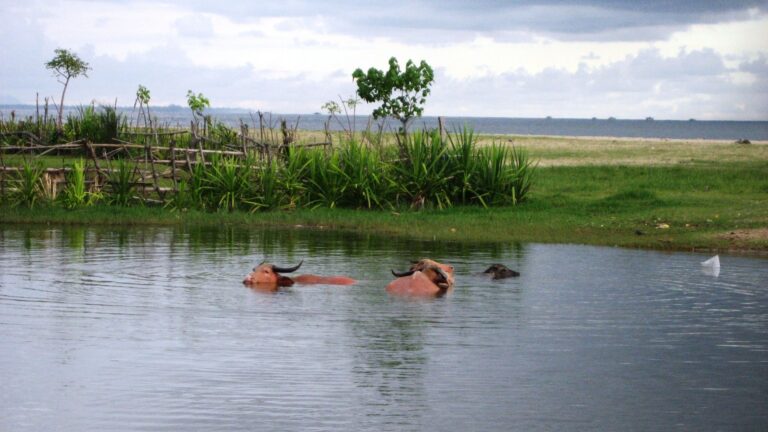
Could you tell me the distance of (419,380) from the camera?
25.1 feet

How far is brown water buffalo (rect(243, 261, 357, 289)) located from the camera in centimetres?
1152

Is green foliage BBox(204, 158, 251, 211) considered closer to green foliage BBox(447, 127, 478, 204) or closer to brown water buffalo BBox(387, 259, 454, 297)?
green foliage BBox(447, 127, 478, 204)

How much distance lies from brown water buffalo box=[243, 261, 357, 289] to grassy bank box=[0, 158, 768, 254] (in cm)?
537

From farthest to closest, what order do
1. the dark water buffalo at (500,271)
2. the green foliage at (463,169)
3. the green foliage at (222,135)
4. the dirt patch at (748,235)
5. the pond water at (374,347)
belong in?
the green foliage at (222,135)
the green foliage at (463,169)
the dirt patch at (748,235)
the dark water buffalo at (500,271)
the pond water at (374,347)

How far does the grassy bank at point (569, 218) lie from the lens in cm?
1662

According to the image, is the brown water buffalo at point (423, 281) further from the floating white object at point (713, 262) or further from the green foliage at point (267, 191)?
the green foliage at point (267, 191)

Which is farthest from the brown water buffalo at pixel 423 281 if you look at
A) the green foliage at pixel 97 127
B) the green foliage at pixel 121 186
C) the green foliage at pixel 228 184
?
the green foliage at pixel 97 127

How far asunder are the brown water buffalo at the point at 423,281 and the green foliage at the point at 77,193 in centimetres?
979

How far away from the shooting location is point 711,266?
1345 cm

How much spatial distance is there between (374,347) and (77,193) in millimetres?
12206

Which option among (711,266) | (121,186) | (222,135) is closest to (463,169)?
(121,186)

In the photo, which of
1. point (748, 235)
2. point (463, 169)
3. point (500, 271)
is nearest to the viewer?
point (500, 271)

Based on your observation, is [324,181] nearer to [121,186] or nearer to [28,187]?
[121,186]

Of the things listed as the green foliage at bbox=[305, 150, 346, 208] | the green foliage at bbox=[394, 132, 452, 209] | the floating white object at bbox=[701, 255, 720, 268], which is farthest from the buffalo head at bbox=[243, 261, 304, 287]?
the green foliage at bbox=[394, 132, 452, 209]
